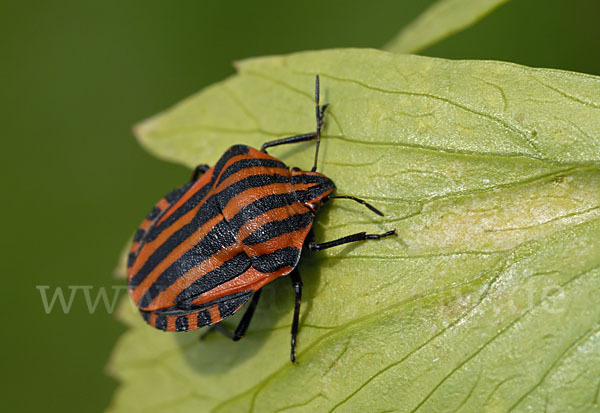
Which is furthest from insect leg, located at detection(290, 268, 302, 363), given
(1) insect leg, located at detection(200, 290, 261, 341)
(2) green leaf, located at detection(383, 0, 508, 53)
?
(2) green leaf, located at detection(383, 0, 508, 53)

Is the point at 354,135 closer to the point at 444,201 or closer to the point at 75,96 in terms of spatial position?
the point at 444,201

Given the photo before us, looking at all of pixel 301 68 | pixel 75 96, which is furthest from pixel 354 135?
pixel 75 96

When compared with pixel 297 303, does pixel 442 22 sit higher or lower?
higher

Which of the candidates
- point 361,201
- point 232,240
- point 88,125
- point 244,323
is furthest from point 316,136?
point 88,125

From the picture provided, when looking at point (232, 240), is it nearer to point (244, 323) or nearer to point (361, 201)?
point (244, 323)

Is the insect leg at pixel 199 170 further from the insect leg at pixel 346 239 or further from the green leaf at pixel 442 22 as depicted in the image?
the green leaf at pixel 442 22

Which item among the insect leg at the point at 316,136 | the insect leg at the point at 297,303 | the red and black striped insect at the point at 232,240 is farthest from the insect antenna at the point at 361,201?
the insect leg at the point at 297,303

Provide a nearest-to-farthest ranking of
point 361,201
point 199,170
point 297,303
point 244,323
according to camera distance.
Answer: point 361,201 < point 297,303 < point 244,323 < point 199,170
